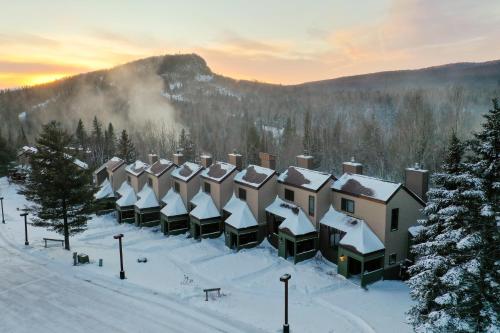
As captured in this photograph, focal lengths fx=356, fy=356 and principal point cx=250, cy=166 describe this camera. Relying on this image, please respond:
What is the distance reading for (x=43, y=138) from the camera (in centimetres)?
3030

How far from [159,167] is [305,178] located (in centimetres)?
1941

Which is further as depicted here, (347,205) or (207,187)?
(207,187)

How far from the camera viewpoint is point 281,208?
1271 inches

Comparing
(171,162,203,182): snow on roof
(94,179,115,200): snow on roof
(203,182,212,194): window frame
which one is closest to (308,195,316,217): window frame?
(203,182,212,194): window frame

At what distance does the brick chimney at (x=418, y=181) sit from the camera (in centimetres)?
2759

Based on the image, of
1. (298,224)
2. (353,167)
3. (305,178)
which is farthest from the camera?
(305,178)

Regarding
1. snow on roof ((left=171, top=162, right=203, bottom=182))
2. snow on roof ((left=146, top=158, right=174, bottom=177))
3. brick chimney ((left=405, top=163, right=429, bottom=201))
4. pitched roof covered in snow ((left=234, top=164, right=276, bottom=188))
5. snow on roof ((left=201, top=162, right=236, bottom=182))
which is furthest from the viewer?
snow on roof ((left=146, top=158, right=174, bottom=177))

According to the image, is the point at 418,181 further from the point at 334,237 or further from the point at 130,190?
the point at 130,190

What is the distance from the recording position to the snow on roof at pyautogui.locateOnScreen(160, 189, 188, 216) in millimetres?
37103

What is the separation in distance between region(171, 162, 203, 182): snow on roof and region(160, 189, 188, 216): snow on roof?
205cm

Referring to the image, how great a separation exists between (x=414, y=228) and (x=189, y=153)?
2385 inches

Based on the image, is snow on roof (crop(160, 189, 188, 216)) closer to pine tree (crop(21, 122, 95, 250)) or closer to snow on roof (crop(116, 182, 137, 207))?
snow on roof (crop(116, 182, 137, 207))

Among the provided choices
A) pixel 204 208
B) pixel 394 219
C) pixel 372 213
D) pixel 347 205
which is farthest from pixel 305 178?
pixel 204 208

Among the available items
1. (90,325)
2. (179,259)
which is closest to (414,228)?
(179,259)
